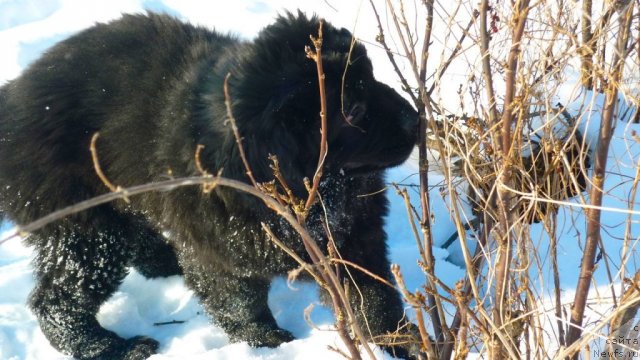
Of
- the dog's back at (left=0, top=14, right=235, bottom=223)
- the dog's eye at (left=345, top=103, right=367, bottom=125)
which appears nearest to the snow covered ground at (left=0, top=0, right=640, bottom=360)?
the dog's eye at (left=345, top=103, right=367, bottom=125)

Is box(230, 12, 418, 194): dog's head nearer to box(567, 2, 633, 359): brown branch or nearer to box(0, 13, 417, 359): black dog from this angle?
box(0, 13, 417, 359): black dog

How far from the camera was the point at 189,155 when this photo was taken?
8.13 feet

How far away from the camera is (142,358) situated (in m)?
3.01

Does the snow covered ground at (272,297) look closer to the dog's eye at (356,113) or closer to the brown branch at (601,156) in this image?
the dog's eye at (356,113)

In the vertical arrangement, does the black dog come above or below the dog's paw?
above

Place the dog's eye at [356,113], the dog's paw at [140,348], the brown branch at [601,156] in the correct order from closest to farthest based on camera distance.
Result: the brown branch at [601,156], the dog's eye at [356,113], the dog's paw at [140,348]

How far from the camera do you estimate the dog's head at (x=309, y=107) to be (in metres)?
2.36

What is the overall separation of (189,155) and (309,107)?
0.51 meters

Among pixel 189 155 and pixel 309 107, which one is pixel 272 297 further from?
pixel 309 107

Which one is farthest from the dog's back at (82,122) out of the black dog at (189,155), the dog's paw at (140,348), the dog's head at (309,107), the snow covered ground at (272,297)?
the dog's paw at (140,348)

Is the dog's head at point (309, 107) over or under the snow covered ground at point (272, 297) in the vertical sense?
over

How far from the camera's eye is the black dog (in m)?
2.43

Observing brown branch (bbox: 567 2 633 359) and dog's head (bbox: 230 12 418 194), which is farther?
dog's head (bbox: 230 12 418 194)

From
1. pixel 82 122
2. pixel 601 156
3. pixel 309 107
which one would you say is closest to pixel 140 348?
pixel 82 122
